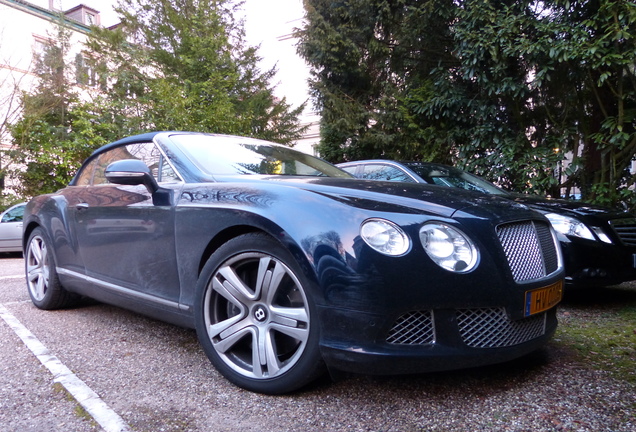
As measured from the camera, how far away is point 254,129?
18.6m

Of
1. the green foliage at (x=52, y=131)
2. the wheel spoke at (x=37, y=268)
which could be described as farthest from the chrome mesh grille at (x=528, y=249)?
the green foliage at (x=52, y=131)

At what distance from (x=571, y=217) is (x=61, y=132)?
1804 cm

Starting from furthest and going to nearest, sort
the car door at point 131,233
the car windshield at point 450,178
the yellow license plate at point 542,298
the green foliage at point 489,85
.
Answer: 1. the green foliage at point 489,85
2. the car windshield at point 450,178
3. the car door at point 131,233
4. the yellow license plate at point 542,298

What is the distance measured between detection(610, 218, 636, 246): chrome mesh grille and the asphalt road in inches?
66.6

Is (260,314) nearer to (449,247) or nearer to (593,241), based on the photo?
(449,247)

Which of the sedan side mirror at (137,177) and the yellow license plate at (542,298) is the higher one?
the sedan side mirror at (137,177)

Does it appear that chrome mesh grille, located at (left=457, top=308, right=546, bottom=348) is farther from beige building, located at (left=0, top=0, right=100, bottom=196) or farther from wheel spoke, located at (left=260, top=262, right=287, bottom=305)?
beige building, located at (left=0, top=0, right=100, bottom=196)

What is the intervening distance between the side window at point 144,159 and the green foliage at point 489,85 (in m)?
6.02

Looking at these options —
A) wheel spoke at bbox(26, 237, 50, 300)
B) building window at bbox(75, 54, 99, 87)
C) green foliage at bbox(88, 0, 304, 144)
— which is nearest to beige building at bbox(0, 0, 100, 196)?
building window at bbox(75, 54, 99, 87)

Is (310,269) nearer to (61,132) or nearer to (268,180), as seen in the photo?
(268,180)

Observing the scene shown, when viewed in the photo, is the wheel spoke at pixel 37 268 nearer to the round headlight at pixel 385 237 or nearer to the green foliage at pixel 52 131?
the round headlight at pixel 385 237

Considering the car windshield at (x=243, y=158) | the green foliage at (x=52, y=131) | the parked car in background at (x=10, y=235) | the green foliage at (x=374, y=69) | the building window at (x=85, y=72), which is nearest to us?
the car windshield at (x=243, y=158)

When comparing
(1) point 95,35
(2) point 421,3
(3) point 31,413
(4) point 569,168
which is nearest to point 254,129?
(1) point 95,35

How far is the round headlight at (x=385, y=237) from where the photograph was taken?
2055 mm
